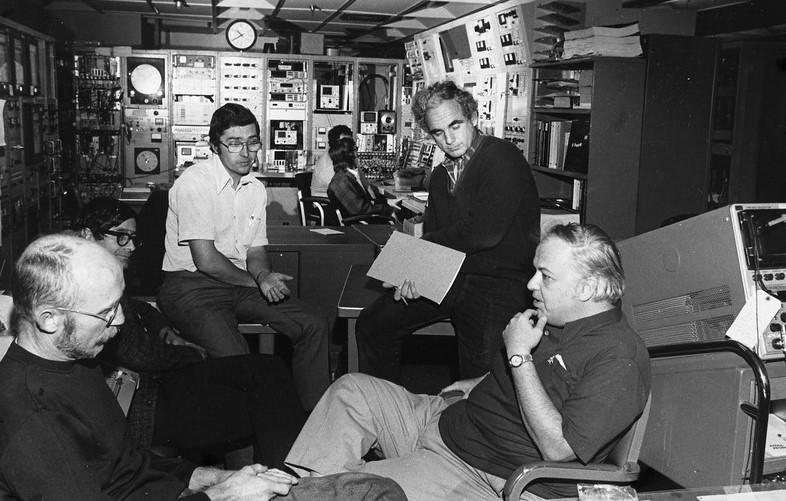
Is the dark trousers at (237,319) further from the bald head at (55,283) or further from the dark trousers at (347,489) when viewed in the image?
the bald head at (55,283)

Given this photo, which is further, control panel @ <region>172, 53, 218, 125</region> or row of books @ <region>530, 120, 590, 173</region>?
control panel @ <region>172, 53, 218, 125</region>

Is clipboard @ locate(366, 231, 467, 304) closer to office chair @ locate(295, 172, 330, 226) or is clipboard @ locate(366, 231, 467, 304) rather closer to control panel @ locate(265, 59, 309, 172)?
office chair @ locate(295, 172, 330, 226)

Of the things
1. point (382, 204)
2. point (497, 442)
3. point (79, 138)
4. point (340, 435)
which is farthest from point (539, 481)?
point (79, 138)

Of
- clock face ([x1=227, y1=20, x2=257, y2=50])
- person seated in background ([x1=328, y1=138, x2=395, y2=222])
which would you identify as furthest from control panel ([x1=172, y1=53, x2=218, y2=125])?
person seated in background ([x1=328, y1=138, x2=395, y2=222])

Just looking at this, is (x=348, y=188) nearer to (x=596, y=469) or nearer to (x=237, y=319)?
(x=237, y=319)

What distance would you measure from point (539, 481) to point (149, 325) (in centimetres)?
171

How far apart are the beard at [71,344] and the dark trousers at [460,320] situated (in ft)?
5.12

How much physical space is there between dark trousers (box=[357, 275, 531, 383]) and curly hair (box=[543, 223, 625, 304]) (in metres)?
0.80

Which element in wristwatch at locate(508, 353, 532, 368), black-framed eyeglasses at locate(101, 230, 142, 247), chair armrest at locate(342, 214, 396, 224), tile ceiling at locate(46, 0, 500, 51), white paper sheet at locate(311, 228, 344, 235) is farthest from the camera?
tile ceiling at locate(46, 0, 500, 51)

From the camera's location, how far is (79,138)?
8.81 m

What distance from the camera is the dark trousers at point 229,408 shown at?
2539 millimetres

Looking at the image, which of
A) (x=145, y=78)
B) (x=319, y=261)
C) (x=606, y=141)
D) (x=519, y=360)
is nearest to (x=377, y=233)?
(x=319, y=261)

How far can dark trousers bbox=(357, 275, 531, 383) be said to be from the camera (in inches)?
118

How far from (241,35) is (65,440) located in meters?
8.14
